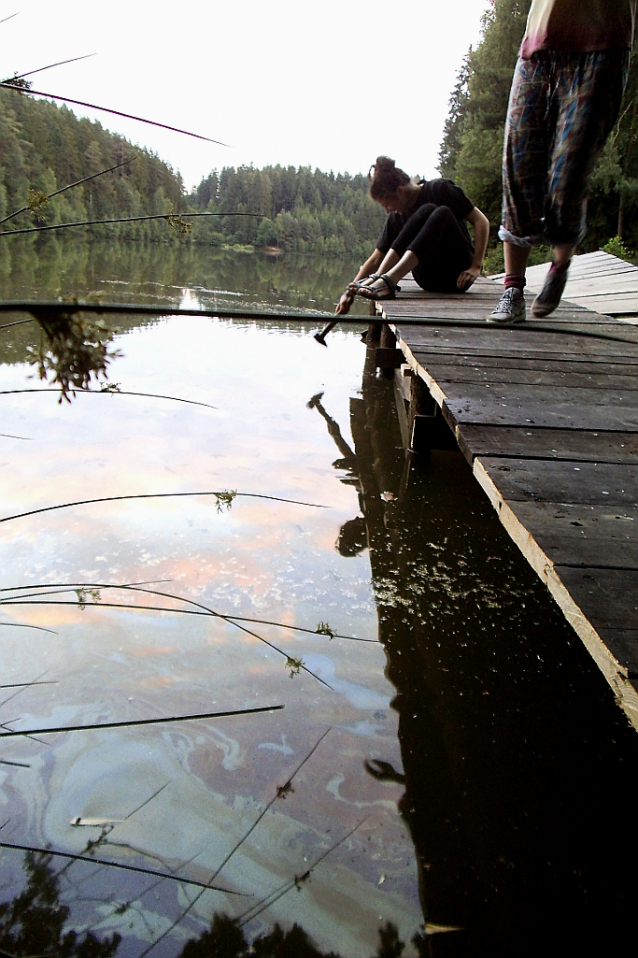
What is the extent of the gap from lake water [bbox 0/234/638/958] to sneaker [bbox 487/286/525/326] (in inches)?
32.7

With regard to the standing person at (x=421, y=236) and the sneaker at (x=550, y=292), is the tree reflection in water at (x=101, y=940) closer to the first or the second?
the sneaker at (x=550, y=292)

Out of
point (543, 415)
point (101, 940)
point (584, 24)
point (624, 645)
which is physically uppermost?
point (584, 24)

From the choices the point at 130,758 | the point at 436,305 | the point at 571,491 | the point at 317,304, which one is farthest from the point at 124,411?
the point at 317,304

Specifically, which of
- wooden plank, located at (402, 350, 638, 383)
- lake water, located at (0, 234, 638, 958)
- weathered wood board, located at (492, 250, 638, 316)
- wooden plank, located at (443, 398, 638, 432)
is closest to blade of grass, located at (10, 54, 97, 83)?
lake water, located at (0, 234, 638, 958)

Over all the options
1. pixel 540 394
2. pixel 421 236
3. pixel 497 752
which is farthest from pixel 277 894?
pixel 421 236

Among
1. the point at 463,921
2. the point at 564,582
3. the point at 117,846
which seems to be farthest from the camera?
the point at 117,846

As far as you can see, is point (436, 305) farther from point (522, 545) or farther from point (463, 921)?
point (463, 921)

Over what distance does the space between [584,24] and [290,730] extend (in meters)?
2.40

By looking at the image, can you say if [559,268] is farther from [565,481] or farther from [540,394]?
[565,481]

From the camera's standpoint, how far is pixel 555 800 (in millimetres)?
1390

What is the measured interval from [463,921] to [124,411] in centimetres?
340

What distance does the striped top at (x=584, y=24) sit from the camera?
2.09m

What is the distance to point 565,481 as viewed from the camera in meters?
1.46

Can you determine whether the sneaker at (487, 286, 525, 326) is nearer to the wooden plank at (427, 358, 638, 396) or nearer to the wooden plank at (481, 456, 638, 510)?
the wooden plank at (427, 358, 638, 396)
